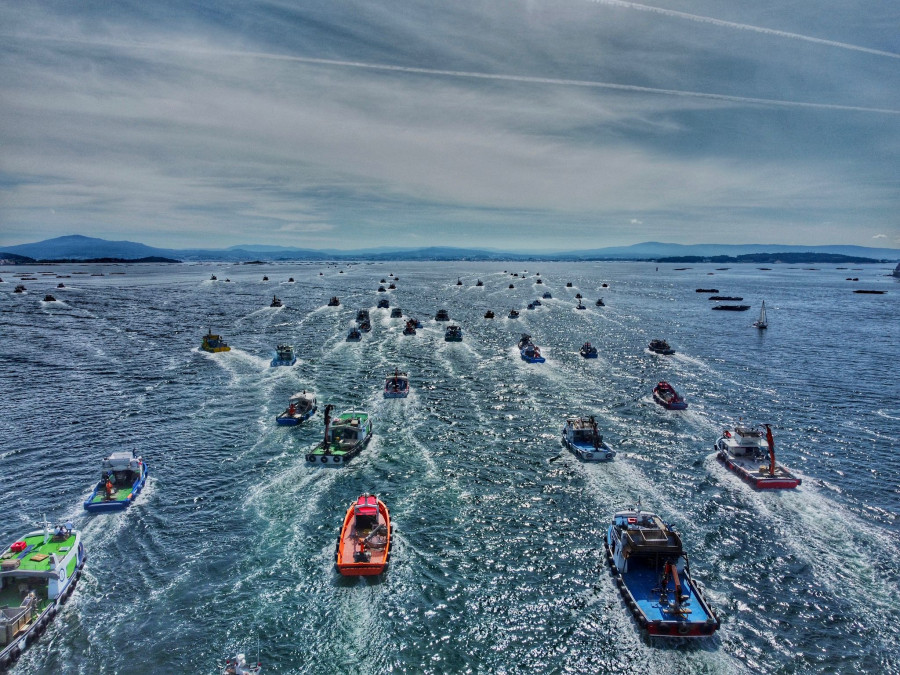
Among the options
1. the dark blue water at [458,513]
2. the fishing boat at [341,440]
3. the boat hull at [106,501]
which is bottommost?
the dark blue water at [458,513]

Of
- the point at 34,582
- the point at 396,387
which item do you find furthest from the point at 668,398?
the point at 34,582

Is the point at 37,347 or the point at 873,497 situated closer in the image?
the point at 873,497

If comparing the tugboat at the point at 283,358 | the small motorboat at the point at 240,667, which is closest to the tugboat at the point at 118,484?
the small motorboat at the point at 240,667

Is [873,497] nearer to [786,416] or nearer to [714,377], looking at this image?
[786,416]

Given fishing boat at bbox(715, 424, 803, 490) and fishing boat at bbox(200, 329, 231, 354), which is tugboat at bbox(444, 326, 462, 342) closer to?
fishing boat at bbox(200, 329, 231, 354)

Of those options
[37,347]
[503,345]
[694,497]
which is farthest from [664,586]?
[37,347]

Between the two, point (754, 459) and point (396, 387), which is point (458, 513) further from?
point (396, 387)

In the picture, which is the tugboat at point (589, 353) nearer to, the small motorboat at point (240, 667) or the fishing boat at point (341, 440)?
the fishing boat at point (341, 440)
